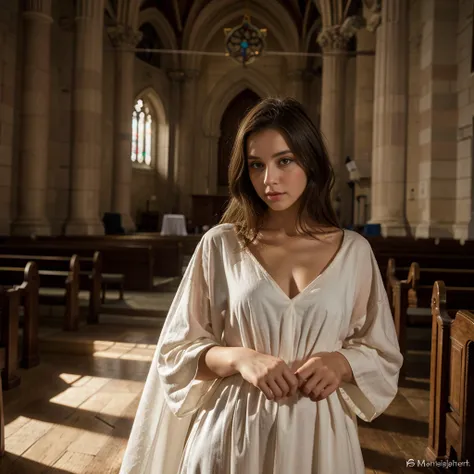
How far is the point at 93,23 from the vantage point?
12609 mm

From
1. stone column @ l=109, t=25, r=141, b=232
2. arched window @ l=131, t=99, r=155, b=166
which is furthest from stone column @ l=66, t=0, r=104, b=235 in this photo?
arched window @ l=131, t=99, r=155, b=166

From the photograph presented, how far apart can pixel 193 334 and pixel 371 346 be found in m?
0.45

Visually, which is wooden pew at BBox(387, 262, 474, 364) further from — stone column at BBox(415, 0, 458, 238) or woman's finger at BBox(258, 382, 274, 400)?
stone column at BBox(415, 0, 458, 238)

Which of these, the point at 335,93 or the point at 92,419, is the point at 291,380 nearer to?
the point at 92,419

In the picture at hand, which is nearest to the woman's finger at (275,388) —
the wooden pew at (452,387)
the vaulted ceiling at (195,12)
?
the wooden pew at (452,387)

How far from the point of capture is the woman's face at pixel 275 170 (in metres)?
1.26

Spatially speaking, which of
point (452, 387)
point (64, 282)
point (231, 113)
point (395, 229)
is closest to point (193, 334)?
point (452, 387)

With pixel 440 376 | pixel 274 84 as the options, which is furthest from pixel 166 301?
pixel 274 84

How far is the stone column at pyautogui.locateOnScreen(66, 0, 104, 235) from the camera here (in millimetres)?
12586

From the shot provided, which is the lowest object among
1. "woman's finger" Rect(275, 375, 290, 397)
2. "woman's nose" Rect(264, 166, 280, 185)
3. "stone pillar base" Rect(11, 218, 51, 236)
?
"woman's finger" Rect(275, 375, 290, 397)

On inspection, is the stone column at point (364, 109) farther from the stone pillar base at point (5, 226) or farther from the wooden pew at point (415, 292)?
the wooden pew at point (415, 292)

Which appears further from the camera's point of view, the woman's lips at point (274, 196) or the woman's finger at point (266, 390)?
the woman's lips at point (274, 196)

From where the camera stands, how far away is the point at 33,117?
1147 centimetres

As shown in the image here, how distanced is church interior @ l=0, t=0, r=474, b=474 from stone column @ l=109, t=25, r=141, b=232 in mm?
64
